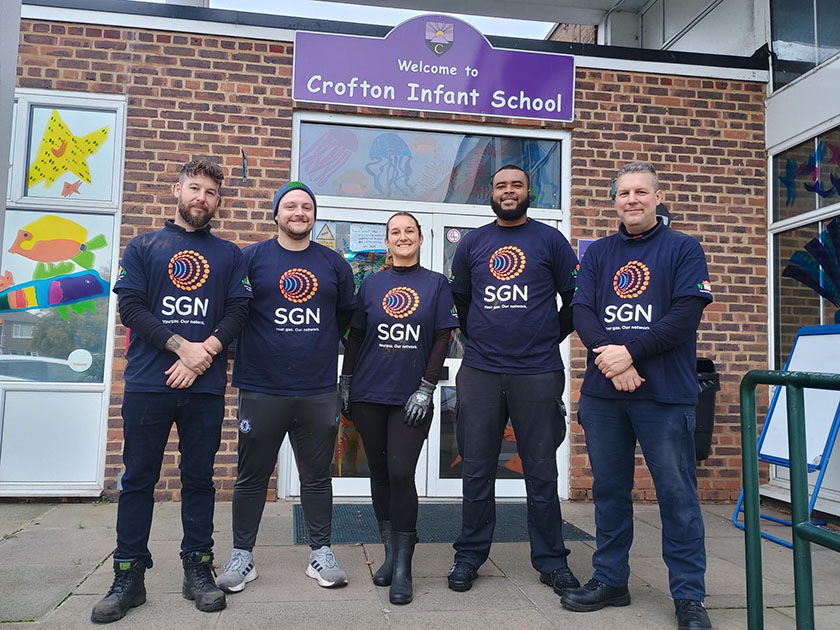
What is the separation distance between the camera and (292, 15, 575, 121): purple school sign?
546 cm

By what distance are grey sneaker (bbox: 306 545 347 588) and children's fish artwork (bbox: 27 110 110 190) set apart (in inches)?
142

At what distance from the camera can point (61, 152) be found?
535 centimetres

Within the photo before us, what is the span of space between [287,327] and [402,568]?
1.33 metres

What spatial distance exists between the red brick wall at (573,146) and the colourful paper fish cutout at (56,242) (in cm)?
33

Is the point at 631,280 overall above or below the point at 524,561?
above

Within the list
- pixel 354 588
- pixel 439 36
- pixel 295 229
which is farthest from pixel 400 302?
pixel 439 36

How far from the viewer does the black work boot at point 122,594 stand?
2.95 m

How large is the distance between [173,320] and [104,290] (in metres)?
2.48

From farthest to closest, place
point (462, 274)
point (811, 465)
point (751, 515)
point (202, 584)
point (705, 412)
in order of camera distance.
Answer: point (705, 412) < point (811, 465) < point (462, 274) < point (202, 584) < point (751, 515)

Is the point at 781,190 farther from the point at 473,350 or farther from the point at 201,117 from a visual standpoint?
the point at 201,117

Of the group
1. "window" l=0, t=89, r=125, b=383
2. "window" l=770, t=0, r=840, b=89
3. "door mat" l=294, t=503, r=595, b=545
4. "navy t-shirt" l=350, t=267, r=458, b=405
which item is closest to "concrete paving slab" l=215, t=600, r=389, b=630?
"navy t-shirt" l=350, t=267, r=458, b=405

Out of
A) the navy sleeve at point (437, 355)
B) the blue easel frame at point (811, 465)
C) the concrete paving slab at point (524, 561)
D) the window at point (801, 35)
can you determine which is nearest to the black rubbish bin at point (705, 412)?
the blue easel frame at point (811, 465)

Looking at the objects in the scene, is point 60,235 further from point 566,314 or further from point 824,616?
point 824,616

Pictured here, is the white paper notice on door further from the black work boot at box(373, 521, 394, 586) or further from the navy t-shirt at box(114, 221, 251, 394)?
the black work boot at box(373, 521, 394, 586)
